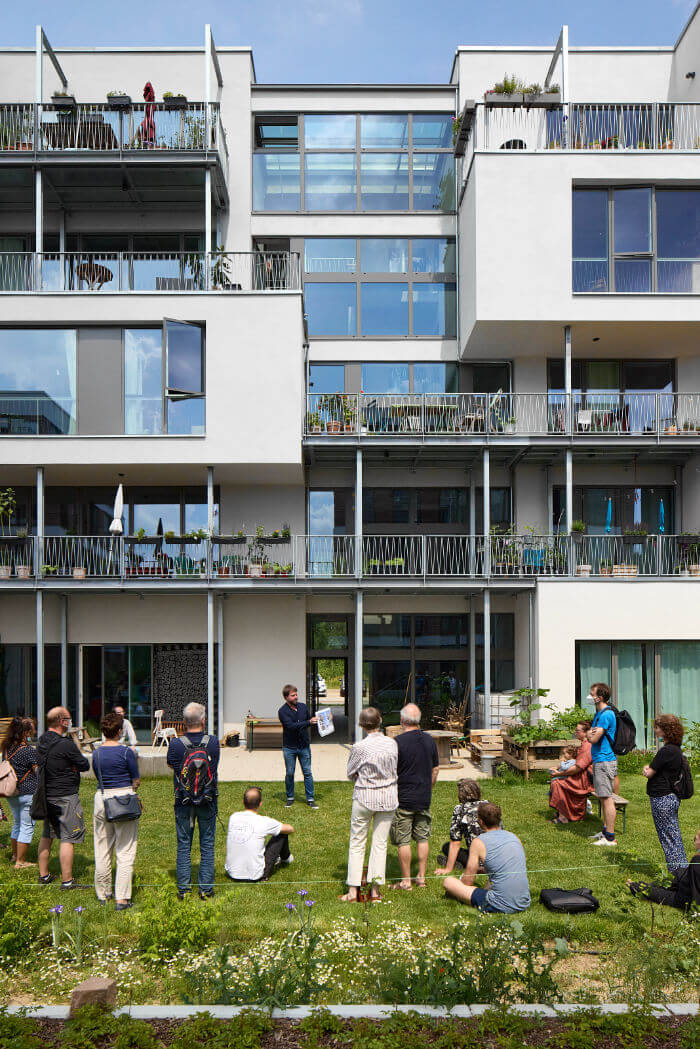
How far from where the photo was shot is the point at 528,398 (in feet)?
59.0

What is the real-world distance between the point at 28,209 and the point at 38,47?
341cm

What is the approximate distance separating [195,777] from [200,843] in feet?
2.13

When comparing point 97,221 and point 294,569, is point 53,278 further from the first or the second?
point 294,569

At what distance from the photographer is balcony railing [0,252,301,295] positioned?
17.6 meters

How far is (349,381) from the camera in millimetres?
18656

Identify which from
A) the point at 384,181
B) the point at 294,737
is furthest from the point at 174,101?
the point at 294,737

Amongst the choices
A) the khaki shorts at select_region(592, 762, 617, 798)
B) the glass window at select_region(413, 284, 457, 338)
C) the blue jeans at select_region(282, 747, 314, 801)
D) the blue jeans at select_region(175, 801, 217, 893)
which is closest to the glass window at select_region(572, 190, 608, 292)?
the glass window at select_region(413, 284, 457, 338)

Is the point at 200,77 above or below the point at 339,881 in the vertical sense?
above

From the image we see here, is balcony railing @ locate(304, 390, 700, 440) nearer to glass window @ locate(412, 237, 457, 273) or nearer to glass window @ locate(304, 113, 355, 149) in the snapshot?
glass window @ locate(412, 237, 457, 273)

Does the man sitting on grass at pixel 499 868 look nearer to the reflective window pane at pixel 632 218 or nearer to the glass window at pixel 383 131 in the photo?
the reflective window pane at pixel 632 218

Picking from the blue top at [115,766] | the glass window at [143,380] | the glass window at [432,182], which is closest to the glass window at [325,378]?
the glass window at [143,380]

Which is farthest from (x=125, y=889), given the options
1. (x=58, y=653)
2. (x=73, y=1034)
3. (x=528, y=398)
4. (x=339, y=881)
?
(x=528, y=398)

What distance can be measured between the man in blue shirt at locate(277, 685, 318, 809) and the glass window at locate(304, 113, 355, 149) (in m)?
14.1

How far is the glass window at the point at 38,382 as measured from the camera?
53.6ft
